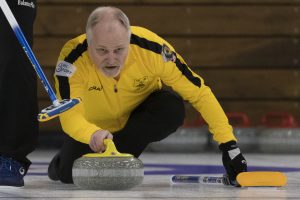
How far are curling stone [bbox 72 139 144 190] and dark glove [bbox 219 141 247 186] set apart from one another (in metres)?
0.33

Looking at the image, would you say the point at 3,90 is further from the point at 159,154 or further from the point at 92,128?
the point at 159,154

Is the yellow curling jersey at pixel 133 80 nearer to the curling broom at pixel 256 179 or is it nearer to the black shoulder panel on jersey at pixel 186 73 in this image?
the black shoulder panel on jersey at pixel 186 73

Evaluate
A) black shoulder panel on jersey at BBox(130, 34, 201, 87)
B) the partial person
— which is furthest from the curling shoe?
black shoulder panel on jersey at BBox(130, 34, 201, 87)

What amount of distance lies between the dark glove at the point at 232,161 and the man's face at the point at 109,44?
0.44m

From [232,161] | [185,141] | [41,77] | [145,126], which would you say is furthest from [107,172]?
[185,141]

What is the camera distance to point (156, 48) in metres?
2.74

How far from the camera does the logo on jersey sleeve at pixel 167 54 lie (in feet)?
8.95

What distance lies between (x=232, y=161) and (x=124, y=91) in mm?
444

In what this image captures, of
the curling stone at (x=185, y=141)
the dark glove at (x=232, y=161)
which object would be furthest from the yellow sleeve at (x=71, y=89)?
the curling stone at (x=185, y=141)

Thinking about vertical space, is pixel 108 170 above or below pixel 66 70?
below

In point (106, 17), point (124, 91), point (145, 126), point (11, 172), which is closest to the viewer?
point (106, 17)

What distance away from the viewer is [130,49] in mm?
2730

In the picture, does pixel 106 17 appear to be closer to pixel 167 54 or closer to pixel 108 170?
pixel 167 54

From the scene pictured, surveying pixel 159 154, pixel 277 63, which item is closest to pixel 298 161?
pixel 159 154
